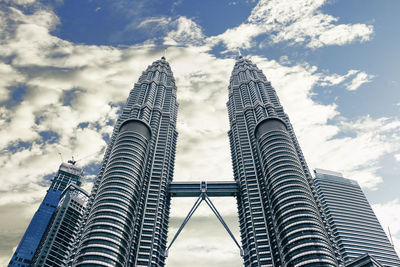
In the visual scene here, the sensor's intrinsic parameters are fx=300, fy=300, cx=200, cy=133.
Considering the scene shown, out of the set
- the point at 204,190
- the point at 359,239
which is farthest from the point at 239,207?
the point at 359,239

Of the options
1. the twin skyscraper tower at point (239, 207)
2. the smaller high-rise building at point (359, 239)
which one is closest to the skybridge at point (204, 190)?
the twin skyscraper tower at point (239, 207)

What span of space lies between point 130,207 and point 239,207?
213 feet

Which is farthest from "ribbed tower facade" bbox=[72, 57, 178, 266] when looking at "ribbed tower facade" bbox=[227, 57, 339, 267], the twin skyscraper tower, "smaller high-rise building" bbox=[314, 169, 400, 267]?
"smaller high-rise building" bbox=[314, 169, 400, 267]

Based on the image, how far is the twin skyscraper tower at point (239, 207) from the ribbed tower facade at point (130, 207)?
34 cm

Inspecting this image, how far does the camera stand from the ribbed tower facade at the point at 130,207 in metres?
113

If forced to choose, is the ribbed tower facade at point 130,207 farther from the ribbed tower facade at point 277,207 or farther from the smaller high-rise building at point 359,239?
the smaller high-rise building at point 359,239

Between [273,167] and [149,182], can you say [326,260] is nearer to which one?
[273,167]

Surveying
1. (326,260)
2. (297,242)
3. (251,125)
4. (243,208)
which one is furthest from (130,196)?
(251,125)

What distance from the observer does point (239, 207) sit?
16762 centimetres

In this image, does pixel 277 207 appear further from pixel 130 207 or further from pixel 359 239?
pixel 359 239

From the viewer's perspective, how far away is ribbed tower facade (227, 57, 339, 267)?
10919 cm

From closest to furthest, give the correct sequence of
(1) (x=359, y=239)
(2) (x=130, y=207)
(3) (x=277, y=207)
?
(3) (x=277, y=207), (2) (x=130, y=207), (1) (x=359, y=239)

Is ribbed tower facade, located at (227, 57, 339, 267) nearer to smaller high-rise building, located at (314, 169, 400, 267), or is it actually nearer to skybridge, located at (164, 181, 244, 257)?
skybridge, located at (164, 181, 244, 257)

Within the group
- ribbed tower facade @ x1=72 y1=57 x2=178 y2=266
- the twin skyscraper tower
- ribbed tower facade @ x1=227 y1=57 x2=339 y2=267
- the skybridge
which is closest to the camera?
ribbed tower facade @ x1=227 y1=57 x2=339 y2=267
